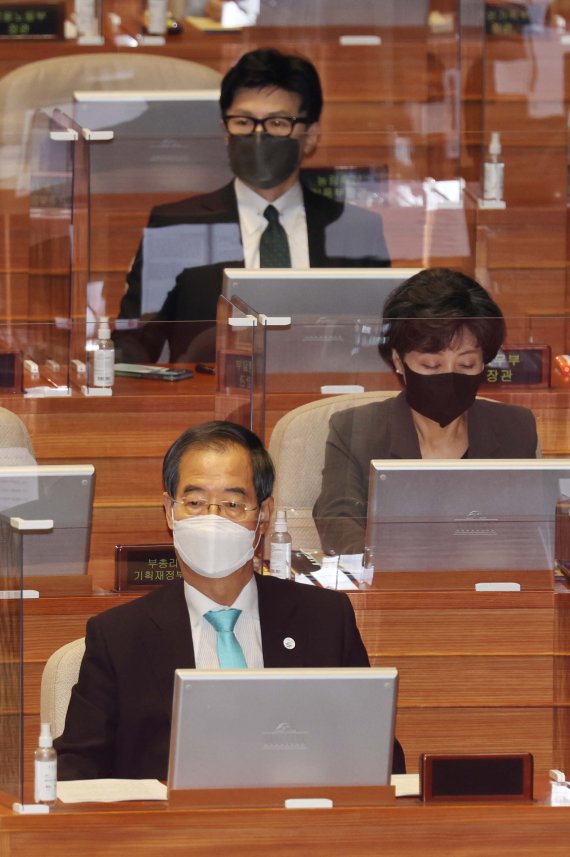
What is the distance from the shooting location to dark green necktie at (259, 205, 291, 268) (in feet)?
14.3

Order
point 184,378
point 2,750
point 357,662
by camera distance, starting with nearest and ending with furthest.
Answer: point 2,750 → point 357,662 → point 184,378

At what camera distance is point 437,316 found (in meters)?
3.44

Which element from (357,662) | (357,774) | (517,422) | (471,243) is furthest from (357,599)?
(471,243)

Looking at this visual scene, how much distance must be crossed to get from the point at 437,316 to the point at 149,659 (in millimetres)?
1039

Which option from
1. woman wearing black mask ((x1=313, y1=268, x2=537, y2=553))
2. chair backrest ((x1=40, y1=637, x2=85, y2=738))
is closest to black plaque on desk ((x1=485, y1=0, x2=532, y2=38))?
woman wearing black mask ((x1=313, y1=268, x2=537, y2=553))

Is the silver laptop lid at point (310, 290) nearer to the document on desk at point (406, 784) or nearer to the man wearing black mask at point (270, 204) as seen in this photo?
the man wearing black mask at point (270, 204)

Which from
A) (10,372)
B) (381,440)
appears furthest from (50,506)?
(10,372)

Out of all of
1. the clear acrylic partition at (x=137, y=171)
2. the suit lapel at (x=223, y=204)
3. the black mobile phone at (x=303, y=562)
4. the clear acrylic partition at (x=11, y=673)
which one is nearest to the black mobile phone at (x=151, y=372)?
the clear acrylic partition at (x=137, y=171)

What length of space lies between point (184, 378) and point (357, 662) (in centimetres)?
125

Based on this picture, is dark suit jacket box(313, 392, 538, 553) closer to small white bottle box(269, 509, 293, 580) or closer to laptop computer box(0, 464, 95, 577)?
small white bottle box(269, 509, 293, 580)

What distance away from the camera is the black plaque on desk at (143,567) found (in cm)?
316

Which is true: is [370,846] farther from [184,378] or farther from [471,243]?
[471,243]

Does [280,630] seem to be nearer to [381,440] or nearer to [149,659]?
[149,659]

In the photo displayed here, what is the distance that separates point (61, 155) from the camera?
175 inches
